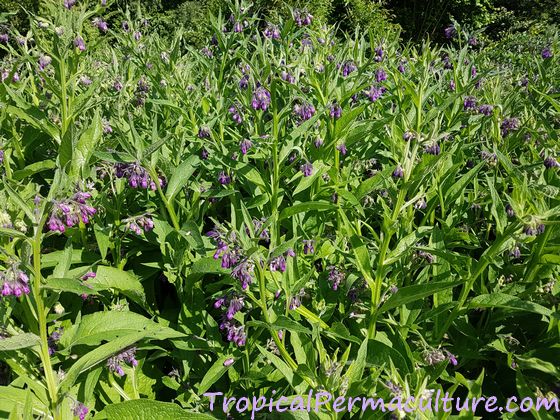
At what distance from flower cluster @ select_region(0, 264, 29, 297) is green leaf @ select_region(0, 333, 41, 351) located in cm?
17

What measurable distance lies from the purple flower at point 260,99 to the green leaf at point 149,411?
1519 millimetres

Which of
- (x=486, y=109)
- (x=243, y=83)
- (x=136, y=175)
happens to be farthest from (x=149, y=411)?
(x=486, y=109)

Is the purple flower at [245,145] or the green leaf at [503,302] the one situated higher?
the purple flower at [245,145]

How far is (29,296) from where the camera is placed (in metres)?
2.07

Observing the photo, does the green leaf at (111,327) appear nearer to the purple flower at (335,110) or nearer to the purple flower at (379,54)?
Answer: the purple flower at (335,110)

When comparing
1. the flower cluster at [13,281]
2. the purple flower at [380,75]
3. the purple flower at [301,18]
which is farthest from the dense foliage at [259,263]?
the purple flower at [301,18]

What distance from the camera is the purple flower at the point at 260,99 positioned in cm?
269

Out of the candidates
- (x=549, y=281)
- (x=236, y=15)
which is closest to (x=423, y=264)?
(x=549, y=281)

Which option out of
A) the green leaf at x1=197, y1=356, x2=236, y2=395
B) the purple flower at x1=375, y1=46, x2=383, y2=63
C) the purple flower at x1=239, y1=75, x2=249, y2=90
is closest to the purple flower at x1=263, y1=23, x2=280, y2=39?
the purple flower at x1=375, y1=46, x2=383, y2=63

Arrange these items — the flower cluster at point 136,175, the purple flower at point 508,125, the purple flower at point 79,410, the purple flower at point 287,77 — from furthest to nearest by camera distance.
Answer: the purple flower at point 508,125, the purple flower at point 287,77, the flower cluster at point 136,175, the purple flower at point 79,410

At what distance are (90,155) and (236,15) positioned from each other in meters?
2.17

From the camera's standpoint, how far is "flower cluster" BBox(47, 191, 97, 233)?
1812mm

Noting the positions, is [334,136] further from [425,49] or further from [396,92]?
[425,49]

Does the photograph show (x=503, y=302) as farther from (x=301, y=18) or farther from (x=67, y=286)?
(x=301, y=18)
